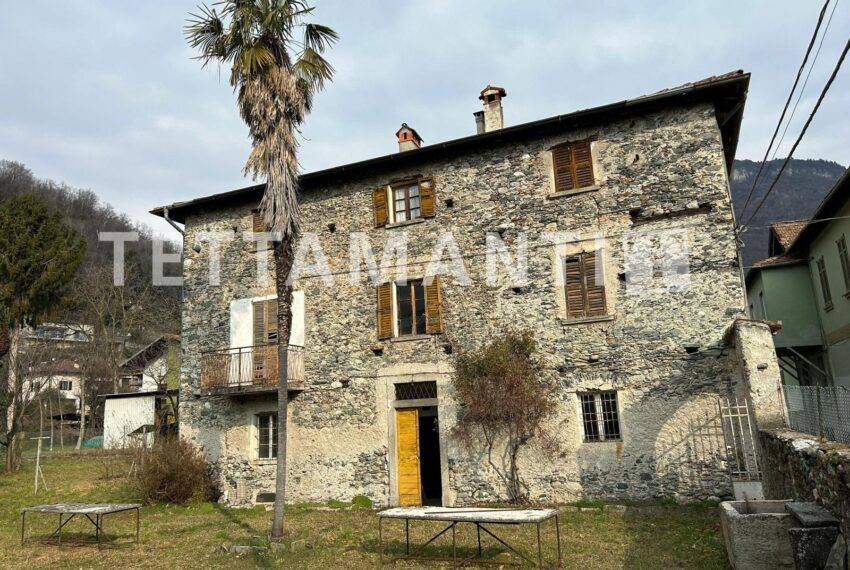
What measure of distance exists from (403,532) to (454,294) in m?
5.10

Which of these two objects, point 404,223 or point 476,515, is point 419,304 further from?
point 476,515

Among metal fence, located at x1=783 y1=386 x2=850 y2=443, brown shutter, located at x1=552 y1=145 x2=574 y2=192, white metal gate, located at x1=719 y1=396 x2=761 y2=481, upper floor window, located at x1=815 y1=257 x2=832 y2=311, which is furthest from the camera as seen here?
upper floor window, located at x1=815 y1=257 x2=832 y2=311

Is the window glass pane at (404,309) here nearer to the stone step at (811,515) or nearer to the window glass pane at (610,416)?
the window glass pane at (610,416)

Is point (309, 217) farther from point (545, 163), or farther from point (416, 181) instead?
point (545, 163)

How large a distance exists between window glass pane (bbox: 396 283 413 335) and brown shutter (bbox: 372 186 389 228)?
1575 millimetres

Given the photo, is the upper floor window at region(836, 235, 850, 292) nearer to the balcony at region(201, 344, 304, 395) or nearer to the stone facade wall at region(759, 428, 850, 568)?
the stone facade wall at region(759, 428, 850, 568)

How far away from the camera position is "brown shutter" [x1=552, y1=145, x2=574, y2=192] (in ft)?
40.2

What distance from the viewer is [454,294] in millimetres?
12734

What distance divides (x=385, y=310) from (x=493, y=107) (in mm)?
5351

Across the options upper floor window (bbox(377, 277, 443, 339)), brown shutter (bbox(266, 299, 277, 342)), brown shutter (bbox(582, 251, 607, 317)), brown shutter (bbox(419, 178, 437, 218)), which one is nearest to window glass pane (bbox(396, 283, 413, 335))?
upper floor window (bbox(377, 277, 443, 339))

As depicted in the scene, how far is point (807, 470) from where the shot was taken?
5762 millimetres

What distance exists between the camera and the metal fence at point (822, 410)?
752 cm

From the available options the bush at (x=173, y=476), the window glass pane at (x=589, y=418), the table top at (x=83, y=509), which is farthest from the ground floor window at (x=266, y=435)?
the window glass pane at (x=589, y=418)

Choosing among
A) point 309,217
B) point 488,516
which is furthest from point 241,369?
point 488,516
